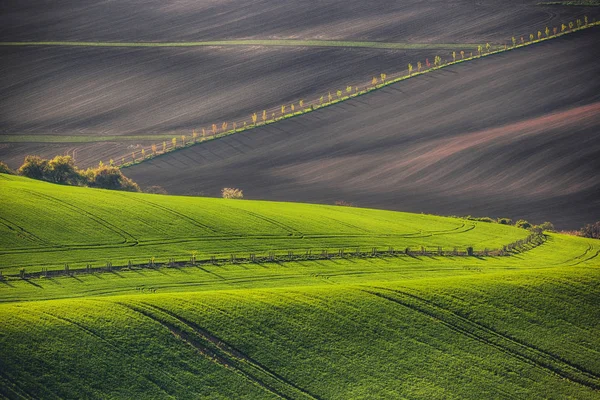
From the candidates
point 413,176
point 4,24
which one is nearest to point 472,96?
point 413,176

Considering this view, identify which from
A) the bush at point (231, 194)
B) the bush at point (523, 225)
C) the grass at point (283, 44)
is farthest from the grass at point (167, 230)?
the grass at point (283, 44)

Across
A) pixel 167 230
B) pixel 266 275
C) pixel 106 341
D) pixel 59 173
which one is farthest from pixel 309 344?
pixel 59 173

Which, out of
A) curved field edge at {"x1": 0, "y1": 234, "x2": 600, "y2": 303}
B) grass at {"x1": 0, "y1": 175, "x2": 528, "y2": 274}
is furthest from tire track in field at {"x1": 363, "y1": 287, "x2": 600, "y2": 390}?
grass at {"x1": 0, "y1": 175, "x2": 528, "y2": 274}

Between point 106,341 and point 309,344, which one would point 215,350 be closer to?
point 309,344

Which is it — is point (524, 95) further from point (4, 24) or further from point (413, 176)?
point (4, 24)

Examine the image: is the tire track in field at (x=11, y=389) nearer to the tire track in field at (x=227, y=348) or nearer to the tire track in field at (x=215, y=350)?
the tire track in field at (x=215, y=350)

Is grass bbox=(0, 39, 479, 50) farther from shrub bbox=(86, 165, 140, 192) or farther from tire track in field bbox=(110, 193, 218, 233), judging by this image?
tire track in field bbox=(110, 193, 218, 233)
